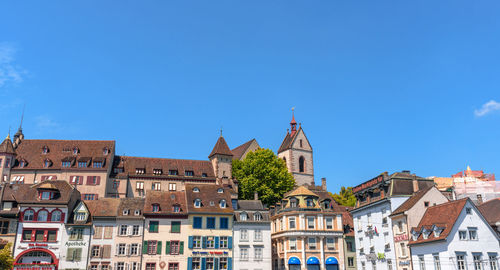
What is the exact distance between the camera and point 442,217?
158ft

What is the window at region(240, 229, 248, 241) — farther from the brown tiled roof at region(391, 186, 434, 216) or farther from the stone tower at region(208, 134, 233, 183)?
the stone tower at region(208, 134, 233, 183)

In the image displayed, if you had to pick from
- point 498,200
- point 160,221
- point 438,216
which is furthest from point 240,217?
point 498,200

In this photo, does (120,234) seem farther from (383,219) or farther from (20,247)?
(383,219)

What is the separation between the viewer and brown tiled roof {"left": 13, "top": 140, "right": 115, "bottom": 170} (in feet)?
259

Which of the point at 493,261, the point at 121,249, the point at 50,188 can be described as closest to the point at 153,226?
the point at 121,249

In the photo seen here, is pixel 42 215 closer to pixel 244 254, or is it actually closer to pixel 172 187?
pixel 244 254

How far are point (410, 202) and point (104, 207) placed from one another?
39.1m

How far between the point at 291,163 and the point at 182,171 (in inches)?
1279

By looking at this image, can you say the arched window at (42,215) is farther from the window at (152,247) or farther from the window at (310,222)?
the window at (310,222)

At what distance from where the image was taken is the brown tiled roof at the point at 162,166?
83438 millimetres

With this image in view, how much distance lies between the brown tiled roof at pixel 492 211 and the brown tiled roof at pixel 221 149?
48643 mm

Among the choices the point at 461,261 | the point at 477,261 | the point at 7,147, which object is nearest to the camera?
the point at 461,261

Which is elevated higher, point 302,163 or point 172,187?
point 302,163

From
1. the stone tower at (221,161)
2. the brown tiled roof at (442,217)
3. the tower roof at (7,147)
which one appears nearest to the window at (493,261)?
the brown tiled roof at (442,217)
